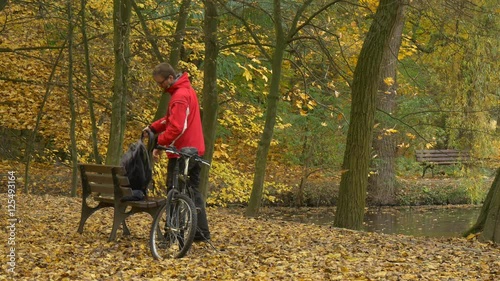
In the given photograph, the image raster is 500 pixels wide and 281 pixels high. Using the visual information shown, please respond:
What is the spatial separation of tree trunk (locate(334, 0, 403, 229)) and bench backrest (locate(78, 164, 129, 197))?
413 centimetres

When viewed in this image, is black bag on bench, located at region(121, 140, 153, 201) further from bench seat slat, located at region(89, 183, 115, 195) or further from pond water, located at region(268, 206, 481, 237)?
pond water, located at region(268, 206, 481, 237)

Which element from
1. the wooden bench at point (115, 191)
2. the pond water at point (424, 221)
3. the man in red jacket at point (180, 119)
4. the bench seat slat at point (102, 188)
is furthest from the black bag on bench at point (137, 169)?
the pond water at point (424, 221)

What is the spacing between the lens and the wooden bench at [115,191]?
30.5 feet

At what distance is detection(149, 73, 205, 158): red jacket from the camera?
857 centimetres

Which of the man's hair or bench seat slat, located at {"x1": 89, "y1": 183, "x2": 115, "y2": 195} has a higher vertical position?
the man's hair

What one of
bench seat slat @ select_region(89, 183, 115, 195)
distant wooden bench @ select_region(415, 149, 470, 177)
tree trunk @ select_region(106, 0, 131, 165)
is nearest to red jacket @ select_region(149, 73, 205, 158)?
bench seat slat @ select_region(89, 183, 115, 195)

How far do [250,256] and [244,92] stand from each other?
1560 centimetres

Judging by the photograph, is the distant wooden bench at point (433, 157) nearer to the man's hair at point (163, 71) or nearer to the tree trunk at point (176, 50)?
the tree trunk at point (176, 50)

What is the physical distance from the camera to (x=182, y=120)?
856 cm

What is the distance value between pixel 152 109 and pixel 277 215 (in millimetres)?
4465

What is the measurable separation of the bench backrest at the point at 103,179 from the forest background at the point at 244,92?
375 centimetres

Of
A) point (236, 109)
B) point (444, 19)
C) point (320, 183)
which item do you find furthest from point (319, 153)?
point (444, 19)

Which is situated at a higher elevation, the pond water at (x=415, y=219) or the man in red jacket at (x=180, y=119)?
the man in red jacket at (x=180, y=119)

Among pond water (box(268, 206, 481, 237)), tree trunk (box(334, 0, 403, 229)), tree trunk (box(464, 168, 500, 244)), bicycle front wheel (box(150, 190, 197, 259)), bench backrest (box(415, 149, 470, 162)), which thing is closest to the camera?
bicycle front wheel (box(150, 190, 197, 259))
